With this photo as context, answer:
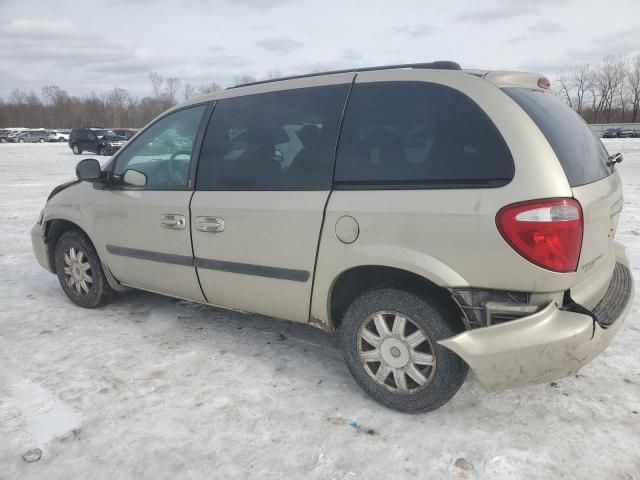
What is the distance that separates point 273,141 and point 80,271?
7.76 feet

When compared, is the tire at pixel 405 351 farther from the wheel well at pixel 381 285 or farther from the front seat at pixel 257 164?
the front seat at pixel 257 164

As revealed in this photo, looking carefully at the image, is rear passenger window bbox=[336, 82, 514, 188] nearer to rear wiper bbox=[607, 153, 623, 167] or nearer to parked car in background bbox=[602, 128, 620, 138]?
rear wiper bbox=[607, 153, 623, 167]

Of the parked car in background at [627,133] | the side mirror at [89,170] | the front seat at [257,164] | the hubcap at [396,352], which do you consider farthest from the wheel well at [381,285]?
the parked car in background at [627,133]

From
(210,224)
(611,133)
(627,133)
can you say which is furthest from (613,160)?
(611,133)

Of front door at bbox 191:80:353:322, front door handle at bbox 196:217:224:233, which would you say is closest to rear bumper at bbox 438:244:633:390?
front door at bbox 191:80:353:322

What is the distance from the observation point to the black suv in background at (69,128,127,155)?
3078cm

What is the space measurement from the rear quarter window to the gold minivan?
0.02 metres

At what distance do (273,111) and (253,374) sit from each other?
170cm

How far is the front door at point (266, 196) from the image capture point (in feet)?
10.0

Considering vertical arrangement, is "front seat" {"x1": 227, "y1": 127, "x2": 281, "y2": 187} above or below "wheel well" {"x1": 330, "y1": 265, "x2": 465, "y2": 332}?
above

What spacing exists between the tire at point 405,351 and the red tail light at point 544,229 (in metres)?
0.56

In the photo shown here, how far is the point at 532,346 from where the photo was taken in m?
2.41

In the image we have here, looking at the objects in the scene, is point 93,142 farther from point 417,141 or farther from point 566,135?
point 566,135

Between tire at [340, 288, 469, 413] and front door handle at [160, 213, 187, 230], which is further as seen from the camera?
front door handle at [160, 213, 187, 230]
